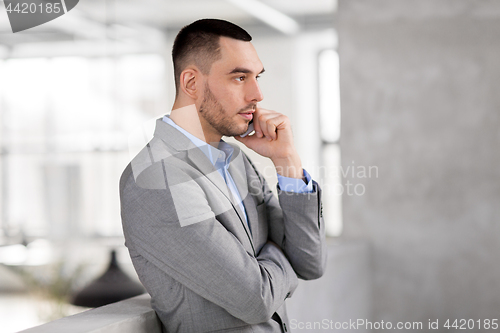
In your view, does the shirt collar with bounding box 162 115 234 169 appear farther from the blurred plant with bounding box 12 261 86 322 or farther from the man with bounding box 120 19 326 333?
the blurred plant with bounding box 12 261 86 322

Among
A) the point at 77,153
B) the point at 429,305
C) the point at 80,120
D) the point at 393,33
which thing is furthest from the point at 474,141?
the point at 77,153

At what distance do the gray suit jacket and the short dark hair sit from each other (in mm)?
173

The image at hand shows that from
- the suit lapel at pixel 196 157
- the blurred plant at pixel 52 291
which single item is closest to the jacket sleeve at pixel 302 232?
the suit lapel at pixel 196 157

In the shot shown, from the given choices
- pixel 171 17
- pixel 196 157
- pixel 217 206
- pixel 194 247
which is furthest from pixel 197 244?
pixel 171 17

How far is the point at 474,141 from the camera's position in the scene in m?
3.08

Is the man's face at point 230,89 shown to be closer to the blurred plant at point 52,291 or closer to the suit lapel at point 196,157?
the suit lapel at point 196,157

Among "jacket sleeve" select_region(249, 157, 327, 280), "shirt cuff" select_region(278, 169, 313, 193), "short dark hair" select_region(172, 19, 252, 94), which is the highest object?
"short dark hair" select_region(172, 19, 252, 94)

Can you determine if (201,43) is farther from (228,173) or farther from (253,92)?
(228,173)

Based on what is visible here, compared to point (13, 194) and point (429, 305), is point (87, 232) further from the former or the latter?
point (429, 305)

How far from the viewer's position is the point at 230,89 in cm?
123

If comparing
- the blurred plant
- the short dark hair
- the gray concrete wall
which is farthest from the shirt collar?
the gray concrete wall

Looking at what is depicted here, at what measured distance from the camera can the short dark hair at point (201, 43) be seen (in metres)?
1.23

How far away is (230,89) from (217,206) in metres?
0.30

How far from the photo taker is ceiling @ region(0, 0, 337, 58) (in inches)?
62.7
